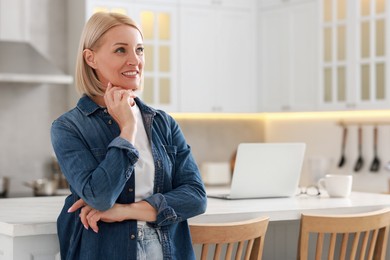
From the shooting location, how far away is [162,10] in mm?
6172

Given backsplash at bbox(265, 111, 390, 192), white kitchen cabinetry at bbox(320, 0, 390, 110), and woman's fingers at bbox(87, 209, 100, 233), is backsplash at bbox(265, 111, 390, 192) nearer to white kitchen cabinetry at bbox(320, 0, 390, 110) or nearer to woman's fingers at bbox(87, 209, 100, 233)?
white kitchen cabinetry at bbox(320, 0, 390, 110)

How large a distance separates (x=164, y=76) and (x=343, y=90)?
1.38 metres

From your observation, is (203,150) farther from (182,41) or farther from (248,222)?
(248,222)

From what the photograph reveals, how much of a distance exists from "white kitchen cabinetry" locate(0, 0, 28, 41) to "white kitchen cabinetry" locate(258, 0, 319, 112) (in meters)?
1.98

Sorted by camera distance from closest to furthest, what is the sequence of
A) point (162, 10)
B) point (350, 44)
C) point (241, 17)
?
point (350, 44) → point (162, 10) → point (241, 17)

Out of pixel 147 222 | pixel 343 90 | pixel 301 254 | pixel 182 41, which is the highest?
pixel 182 41

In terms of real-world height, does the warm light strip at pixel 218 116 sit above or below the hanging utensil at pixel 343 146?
above

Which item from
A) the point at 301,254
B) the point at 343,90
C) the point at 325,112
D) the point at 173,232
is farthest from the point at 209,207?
the point at 325,112

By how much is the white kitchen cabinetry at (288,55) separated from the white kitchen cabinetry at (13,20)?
1.98 meters

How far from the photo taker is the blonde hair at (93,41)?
7.43 feet

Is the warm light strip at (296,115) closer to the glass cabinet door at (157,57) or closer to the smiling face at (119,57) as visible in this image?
the glass cabinet door at (157,57)

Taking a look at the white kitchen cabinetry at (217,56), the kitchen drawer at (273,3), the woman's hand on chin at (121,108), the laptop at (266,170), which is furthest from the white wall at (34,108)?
the woman's hand on chin at (121,108)

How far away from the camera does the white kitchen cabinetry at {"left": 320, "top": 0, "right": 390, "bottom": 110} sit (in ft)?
18.2

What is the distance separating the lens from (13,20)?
5.79m
